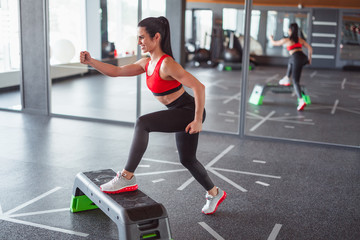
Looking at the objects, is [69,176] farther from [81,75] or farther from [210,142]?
[81,75]

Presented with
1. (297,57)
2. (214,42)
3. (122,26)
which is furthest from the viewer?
(214,42)

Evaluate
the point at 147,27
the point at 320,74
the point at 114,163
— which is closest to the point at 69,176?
the point at 114,163

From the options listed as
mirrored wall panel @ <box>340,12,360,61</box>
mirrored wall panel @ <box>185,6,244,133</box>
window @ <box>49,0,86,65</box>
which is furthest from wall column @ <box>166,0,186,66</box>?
mirrored wall panel @ <box>185,6,244,133</box>

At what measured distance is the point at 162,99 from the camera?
2846 mm

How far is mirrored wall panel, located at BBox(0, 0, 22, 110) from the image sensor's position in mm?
6367

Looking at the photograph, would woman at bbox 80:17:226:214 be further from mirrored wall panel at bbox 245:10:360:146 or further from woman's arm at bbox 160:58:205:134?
mirrored wall panel at bbox 245:10:360:146

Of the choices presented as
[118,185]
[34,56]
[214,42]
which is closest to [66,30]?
[34,56]

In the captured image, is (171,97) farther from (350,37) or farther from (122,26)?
(350,37)

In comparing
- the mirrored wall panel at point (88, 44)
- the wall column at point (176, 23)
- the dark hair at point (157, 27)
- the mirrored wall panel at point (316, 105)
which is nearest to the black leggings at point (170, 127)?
the dark hair at point (157, 27)

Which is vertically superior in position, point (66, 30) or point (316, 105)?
point (66, 30)

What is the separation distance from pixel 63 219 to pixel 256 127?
3.66m

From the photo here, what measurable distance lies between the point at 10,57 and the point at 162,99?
14.9 ft

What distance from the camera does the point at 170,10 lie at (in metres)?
6.25

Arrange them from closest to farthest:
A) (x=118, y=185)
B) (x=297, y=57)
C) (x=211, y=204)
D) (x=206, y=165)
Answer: (x=118, y=185) → (x=211, y=204) → (x=206, y=165) → (x=297, y=57)
